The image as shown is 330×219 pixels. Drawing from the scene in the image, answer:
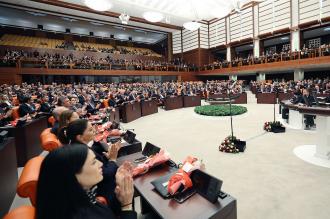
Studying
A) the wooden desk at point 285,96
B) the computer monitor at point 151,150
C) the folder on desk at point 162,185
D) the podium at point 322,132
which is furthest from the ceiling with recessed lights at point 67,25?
the folder on desk at point 162,185

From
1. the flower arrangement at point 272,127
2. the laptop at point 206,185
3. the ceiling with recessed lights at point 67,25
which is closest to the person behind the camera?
the laptop at point 206,185

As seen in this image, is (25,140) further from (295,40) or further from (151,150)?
(295,40)

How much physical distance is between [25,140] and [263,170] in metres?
4.52

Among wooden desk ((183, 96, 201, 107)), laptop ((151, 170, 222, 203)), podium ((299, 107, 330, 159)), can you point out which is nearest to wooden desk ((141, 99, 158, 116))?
wooden desk ((183, 96, 201, 107))

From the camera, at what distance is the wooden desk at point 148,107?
10257 millimetres

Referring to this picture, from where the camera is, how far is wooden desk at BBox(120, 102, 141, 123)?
871 cm

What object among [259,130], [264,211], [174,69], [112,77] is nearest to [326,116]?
[264,211]

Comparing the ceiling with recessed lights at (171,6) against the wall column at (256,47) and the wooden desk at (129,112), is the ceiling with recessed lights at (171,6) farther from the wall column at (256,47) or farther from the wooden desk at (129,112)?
the wooden desk at (129,112)

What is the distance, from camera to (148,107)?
10680mm

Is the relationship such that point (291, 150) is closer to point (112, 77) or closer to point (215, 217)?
point (215, 217)

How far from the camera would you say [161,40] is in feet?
86.0

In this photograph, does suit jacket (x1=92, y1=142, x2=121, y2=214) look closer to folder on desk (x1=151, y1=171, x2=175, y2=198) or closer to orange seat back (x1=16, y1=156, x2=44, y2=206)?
folder on desk (x1=151, y1=171, x2=175, y2=198)

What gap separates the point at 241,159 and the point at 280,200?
57.6 inches

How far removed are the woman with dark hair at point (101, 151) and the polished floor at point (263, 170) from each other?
151cm
